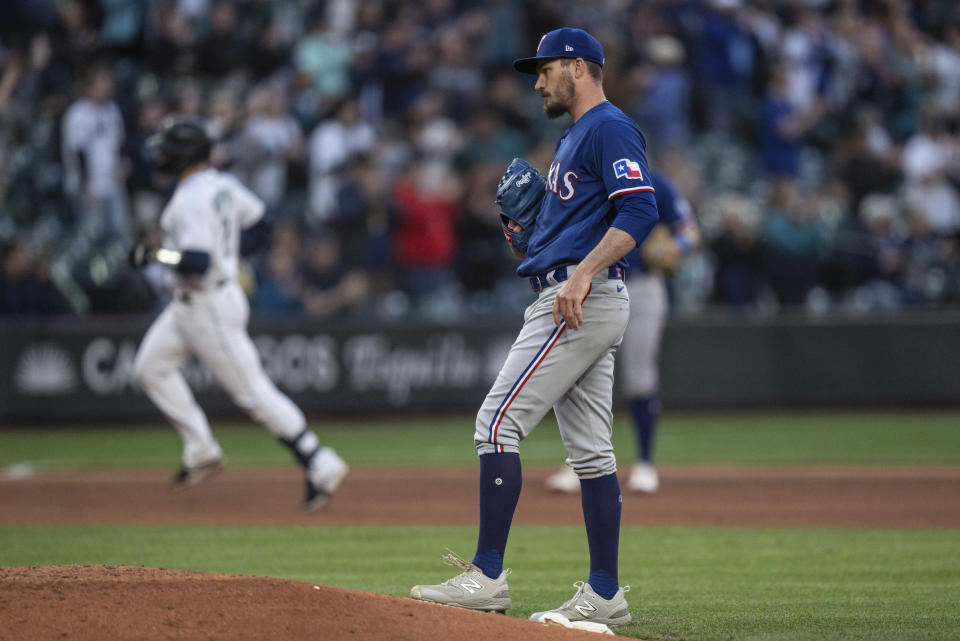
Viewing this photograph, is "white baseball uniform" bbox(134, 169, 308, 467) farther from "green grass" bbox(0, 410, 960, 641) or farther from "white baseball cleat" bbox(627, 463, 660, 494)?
"white baseball cleat" bbox(627, 463, 660, 494)

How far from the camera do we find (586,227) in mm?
5082

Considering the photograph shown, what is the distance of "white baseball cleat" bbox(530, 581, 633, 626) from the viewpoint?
4.91 m

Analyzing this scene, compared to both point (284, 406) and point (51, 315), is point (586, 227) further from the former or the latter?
point (51, 315)

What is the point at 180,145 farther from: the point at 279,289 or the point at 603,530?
the point at 279,289

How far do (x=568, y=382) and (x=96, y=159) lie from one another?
36.9ft

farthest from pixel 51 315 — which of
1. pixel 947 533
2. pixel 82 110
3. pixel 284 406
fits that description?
pixel 947 533

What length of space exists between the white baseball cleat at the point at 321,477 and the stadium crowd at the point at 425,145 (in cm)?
571

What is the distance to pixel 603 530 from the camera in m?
5.05

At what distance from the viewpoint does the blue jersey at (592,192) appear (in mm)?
4906

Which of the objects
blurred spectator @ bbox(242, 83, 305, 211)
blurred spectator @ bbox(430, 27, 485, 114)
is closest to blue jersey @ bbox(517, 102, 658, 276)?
blurred spectator @ bbox(242, 83, 305, 211)

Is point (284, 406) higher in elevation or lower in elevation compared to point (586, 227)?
lower

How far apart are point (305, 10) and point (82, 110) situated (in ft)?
12.7

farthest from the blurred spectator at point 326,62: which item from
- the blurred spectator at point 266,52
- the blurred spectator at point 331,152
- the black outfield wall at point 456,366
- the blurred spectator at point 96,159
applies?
the black outfield wall at point 456,366

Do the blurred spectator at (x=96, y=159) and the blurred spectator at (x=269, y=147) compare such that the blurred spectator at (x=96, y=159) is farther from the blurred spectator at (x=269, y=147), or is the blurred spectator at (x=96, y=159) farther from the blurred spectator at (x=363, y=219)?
the blurred spectator at (x=363, y=219)
